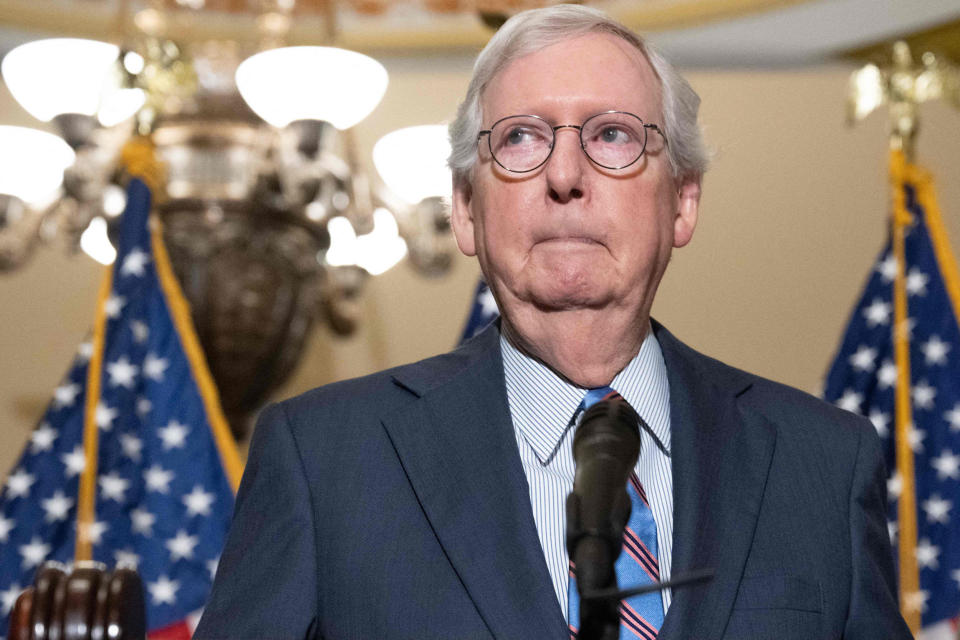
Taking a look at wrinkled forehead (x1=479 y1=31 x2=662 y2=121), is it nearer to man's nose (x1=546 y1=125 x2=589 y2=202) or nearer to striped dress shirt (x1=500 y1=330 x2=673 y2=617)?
man's nose (x1=546 y1=125 x2=589 y2=202)

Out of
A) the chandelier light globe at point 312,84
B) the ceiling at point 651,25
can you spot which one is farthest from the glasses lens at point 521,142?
the ceiling at point 651,25

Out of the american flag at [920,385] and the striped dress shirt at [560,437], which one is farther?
the american flag at [920,385]

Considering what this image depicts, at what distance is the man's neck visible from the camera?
1603 millimetres

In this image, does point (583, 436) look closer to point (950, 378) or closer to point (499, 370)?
point (499, 370)

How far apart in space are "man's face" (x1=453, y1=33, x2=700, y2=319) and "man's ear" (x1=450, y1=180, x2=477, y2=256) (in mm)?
65

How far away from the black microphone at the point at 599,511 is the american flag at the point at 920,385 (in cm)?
260

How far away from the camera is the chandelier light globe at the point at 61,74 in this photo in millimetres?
4129

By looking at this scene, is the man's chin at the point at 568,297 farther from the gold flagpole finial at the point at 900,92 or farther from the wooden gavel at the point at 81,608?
the gold flagpole finial at the point at 900,92

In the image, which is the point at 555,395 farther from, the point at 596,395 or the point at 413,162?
the point at 413,162

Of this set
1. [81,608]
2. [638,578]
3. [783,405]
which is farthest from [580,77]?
[81,608]

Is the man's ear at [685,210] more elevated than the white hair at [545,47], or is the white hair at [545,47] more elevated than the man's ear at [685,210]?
the white hair at [545,47]

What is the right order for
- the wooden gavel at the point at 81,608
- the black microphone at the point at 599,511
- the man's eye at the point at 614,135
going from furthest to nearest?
the man's eye at the point at 614,135 < the wooden gavel at the point at 81,608 < the black microphone at the point at 599,511

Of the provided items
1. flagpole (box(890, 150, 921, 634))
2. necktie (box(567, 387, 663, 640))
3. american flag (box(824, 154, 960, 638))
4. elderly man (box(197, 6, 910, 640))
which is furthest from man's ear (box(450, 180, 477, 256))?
american flag (box(824, 154, 960, 638))

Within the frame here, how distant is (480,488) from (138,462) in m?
2.43
